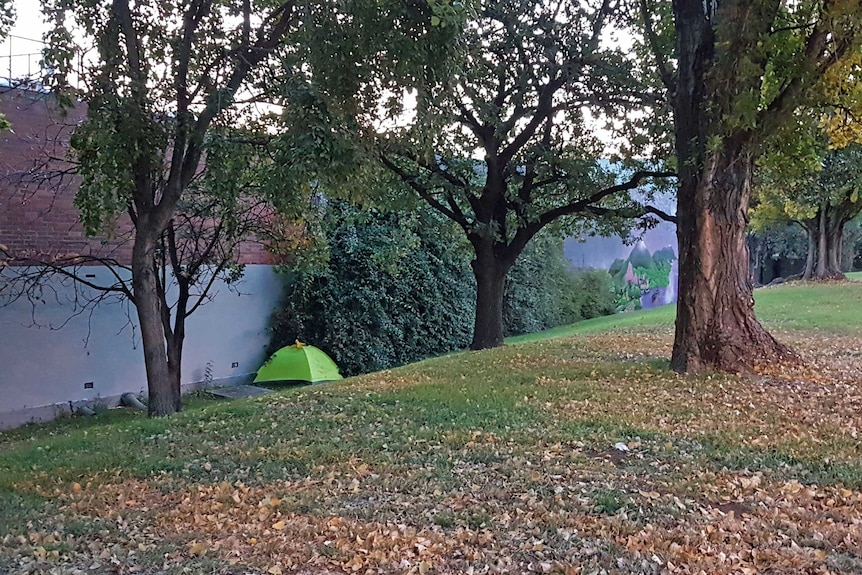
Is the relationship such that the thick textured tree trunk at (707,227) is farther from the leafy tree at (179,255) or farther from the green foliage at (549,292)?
the green foliage at (549,292)

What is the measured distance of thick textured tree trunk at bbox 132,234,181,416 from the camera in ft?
29.3

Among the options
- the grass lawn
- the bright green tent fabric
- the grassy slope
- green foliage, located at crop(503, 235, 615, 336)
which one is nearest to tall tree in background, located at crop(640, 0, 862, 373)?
the grass lawn

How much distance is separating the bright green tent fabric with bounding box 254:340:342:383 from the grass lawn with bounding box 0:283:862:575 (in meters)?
6.31

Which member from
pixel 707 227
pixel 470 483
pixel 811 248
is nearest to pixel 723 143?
pixel 707 227

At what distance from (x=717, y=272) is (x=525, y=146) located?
5.95 meters

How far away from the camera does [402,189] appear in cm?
1340

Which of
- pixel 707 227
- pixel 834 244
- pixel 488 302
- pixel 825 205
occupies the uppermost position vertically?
pixel 825 205

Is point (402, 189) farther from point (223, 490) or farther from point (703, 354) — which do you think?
point (223, 490)

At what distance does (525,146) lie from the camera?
545 inches

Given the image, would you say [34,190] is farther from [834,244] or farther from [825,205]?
[834,244]

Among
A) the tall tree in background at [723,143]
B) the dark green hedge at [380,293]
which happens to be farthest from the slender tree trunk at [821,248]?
the tall tree in background at [723,143]

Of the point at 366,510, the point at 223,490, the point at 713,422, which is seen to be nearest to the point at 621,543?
the point at 366,510

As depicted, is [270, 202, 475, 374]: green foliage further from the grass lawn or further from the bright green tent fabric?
the grass lawn

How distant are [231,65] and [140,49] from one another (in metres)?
1.02
